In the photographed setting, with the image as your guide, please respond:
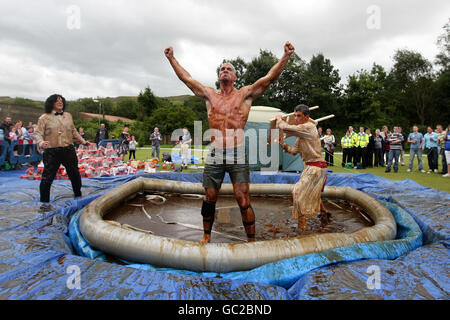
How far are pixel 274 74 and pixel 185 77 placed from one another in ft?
3.43

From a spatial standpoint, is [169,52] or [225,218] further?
[225,218]

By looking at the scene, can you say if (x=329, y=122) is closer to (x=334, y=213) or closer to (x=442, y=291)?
(x=334, y=213)

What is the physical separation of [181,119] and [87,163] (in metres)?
33.6

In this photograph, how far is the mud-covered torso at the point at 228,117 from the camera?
118 inches

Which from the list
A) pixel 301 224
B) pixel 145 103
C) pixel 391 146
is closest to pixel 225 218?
pixel 301 224

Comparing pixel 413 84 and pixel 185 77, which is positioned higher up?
pixel 413 84

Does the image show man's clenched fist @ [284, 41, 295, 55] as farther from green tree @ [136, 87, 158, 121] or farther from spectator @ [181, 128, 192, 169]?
green tree @ [136, 87, 158, 121]

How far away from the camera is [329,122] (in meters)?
33.8

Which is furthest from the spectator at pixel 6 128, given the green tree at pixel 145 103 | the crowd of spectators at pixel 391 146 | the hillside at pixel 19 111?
the green tree at pixel 145 103

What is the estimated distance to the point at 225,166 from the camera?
299 cm

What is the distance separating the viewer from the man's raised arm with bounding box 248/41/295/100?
2947 millimetres

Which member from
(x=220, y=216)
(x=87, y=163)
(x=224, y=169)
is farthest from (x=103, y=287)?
(x=87, y=163)

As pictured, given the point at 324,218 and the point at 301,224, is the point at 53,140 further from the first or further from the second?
the point at 324,218

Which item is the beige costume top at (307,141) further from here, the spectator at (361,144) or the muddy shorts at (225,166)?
the spectator at (361,144)
